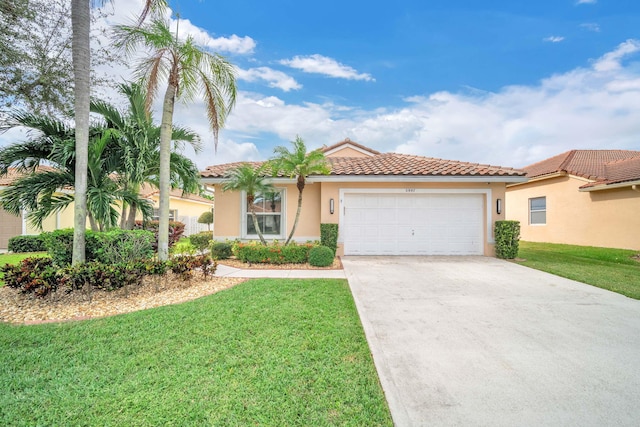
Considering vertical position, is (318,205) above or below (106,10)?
below

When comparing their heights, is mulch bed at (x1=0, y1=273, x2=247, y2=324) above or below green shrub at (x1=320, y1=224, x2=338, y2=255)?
below

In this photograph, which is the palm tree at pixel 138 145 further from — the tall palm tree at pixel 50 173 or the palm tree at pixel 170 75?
the palm tree at pixel 170 75

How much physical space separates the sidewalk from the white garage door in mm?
3320

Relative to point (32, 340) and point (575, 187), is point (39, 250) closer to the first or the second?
point (32, 340)

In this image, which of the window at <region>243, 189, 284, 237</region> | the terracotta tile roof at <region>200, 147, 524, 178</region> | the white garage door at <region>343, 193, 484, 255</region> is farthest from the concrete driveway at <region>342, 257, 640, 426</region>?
the window at <region>243, 189, 284, 237</region>

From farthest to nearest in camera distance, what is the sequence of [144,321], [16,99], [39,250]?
1. [39,250]
2. [16,99]
3. [144,321]

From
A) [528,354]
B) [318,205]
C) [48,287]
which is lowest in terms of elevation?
[528,354]

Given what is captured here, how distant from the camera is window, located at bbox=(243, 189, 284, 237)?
39.6 feet

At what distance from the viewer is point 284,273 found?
27.2ft

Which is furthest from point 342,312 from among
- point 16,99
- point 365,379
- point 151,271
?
point 16,99

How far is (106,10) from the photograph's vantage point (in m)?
9.03

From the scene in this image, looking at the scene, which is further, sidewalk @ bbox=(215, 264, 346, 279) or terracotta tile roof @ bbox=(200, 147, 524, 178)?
terracotta tile roof @ bbox=(200, 147, 524, 178)

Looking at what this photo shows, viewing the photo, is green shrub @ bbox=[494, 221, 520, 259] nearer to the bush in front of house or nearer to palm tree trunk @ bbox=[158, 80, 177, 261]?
the bush in front of house

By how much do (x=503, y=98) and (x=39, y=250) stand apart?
24.3 m
